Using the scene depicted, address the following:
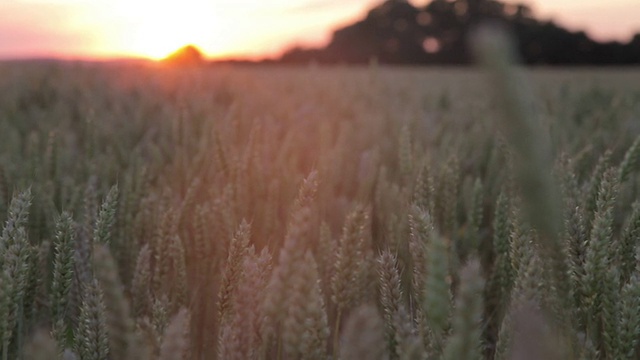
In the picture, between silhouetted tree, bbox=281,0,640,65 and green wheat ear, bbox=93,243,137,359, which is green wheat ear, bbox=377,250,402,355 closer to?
green wheat ear, bbox=93,243,137,359

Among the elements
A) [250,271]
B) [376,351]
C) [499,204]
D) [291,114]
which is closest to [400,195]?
[499,204]

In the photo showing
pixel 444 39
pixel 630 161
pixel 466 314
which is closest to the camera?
pixel 466 314

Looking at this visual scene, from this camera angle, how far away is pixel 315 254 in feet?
3.70

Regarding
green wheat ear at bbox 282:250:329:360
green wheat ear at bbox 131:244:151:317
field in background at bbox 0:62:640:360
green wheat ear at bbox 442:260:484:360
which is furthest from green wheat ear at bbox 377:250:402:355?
green wheat ear at bbox 131:244:151:317

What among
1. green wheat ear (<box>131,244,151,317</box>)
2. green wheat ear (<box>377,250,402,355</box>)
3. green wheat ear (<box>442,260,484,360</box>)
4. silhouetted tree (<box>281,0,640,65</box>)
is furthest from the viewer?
silhouetted tree (<box>281,0,640,65</box>)

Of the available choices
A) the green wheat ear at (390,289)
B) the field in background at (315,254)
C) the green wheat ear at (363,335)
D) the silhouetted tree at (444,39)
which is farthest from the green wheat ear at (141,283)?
the silhouetted tree at (444,39)

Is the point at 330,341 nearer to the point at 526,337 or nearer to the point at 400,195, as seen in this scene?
the point at 400,195

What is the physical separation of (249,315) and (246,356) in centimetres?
4

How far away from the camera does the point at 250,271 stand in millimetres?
579

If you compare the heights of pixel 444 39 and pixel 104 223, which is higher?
pixel 444 39

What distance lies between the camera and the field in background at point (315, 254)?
432 mm

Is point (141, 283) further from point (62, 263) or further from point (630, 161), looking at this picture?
point (630, 161)

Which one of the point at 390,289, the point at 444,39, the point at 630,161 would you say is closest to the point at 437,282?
the point at 390,289

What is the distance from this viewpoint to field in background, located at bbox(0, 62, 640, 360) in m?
0.43
